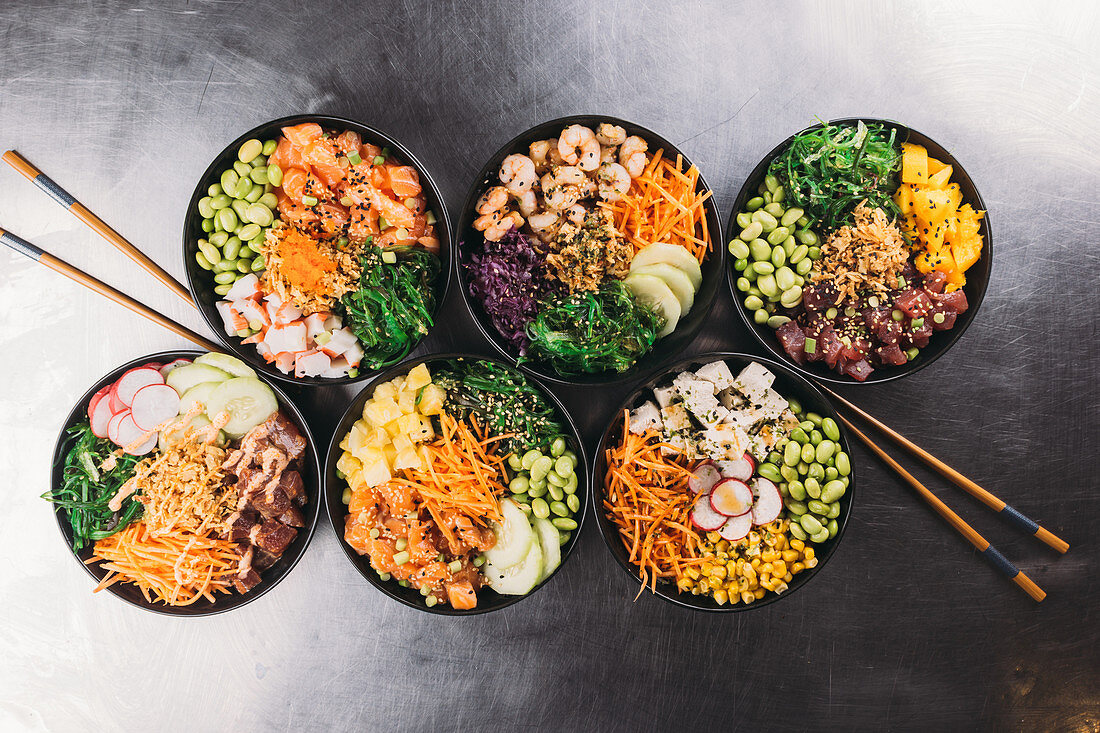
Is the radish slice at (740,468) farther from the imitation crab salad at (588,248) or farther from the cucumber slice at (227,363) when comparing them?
the cucumber slice at (227,363)

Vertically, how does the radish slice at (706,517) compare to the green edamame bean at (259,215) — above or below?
below

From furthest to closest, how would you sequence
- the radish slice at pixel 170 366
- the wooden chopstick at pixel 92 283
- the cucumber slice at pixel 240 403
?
the wooden chopstick at pixel 92 283, the radish slice at pixel 170 366, the cucumber slice at pixel 240 403

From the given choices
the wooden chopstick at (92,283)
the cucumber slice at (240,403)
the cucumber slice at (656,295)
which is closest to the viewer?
the cucumber slice at (656,295)

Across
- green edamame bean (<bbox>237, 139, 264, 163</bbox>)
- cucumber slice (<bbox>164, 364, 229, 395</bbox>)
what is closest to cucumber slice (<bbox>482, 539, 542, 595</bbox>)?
cucumber slice (<bbox>164, 364, 229, 395</bbox>)

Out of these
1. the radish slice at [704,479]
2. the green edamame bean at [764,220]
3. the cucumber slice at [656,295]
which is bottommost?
the radish slice at [704,479]

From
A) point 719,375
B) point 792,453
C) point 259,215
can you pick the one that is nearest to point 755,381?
point 719,375

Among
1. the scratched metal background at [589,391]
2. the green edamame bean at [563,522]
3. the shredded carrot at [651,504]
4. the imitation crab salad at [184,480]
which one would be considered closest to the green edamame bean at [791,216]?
the scratched metal background at [589,391]

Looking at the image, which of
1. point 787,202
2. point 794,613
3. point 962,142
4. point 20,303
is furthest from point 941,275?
point 20,303
